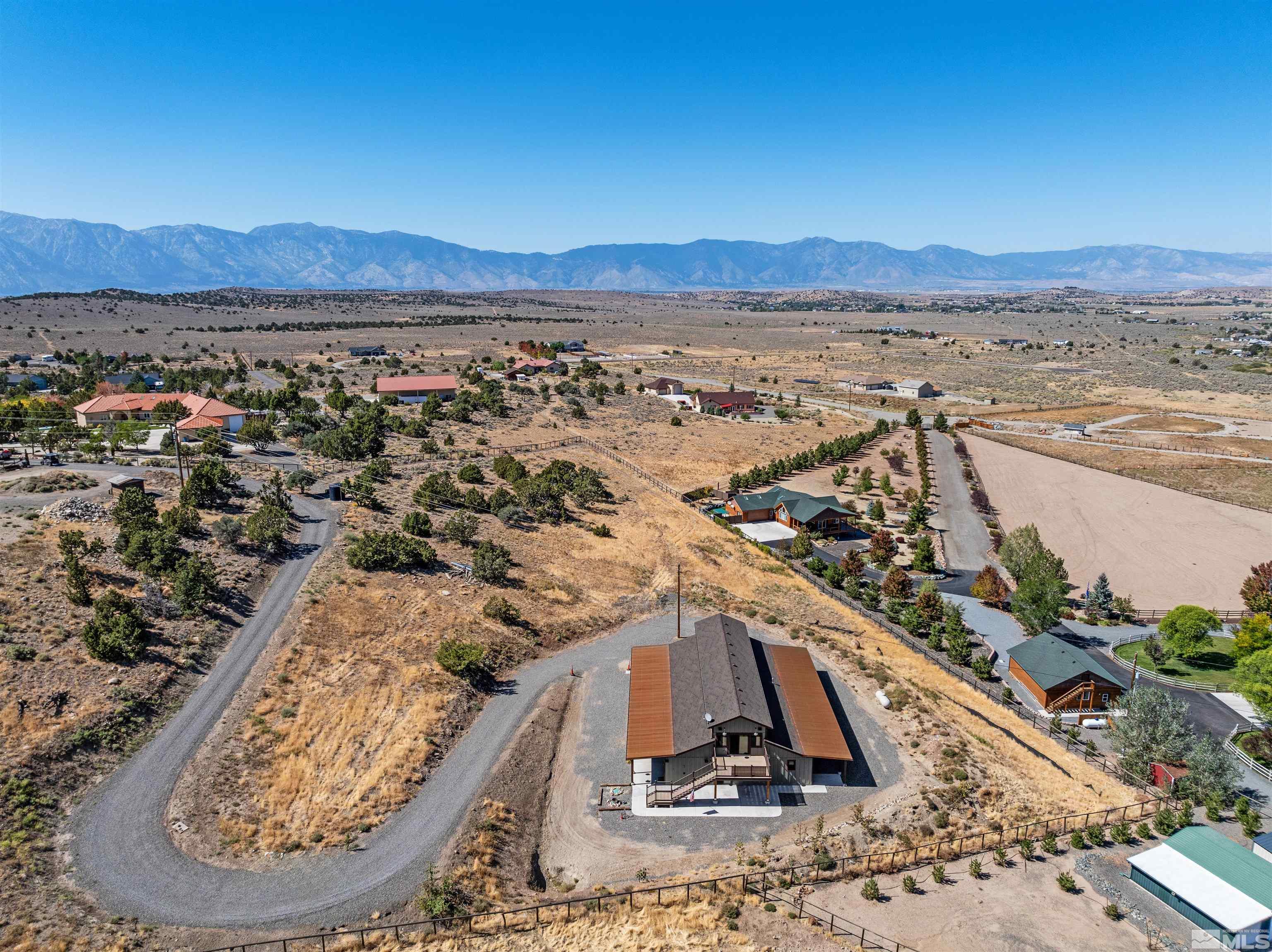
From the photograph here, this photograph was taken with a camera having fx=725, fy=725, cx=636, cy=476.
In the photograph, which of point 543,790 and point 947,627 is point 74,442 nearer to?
point 543,790

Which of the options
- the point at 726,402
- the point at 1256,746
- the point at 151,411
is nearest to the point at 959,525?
the point at 1256,746

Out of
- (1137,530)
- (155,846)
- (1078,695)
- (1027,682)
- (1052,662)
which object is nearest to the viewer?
(155,846)

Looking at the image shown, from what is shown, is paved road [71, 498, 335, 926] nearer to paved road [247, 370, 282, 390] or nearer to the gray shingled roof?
the gray shingled roof

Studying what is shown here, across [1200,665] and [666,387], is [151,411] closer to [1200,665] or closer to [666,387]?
[666,387]

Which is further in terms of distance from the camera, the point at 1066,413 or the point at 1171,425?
the point at 1066,413

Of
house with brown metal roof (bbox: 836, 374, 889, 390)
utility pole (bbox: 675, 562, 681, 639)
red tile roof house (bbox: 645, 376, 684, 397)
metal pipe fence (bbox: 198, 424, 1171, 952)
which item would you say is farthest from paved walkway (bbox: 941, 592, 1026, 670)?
house with brown metal roof (bbox: 836, 374, 889, 390)

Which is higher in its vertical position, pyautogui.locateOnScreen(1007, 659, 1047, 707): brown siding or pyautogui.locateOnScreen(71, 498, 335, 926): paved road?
pyautogui.locateOnScreen(71, 498, 335, 926): paved road

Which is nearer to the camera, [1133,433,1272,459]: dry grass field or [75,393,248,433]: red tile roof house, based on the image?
[75,393,248,433]: red tile roof house
